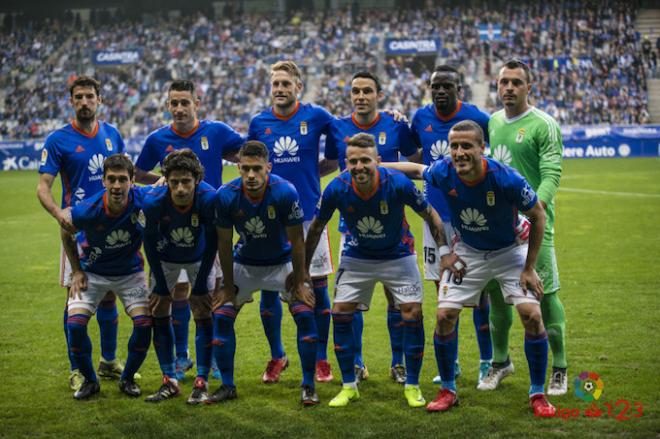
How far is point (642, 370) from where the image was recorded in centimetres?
677

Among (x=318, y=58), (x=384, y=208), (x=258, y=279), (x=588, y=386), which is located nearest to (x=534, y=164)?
(x=384, y=208)

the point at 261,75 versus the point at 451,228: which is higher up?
the point at 261,75

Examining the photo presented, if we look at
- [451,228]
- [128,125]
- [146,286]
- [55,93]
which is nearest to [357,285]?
[451,228]

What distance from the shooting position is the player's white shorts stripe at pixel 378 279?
630 centimetres

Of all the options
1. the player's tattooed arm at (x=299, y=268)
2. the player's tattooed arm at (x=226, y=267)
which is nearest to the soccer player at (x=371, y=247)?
the player's tattooed arm at (x=299, y=268)

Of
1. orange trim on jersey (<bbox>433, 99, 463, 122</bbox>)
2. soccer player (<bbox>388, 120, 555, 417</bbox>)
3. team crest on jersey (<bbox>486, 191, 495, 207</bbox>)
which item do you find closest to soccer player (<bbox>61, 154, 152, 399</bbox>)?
soccer player (<bbox>388, 120, 555, 417</bbox>)

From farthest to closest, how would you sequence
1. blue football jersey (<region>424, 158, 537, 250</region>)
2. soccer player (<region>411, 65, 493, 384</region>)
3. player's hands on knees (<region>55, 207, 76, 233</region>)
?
soccer player (<region>411, 65, 493, 384</region>) < player's hands on knees (<region>55, 207, 76, 233</region>) < blue football jersey (<region>424, 158, 537, 250</region>)

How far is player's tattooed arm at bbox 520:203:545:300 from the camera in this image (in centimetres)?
579

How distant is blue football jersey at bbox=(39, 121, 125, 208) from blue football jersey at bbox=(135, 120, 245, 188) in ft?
1.43

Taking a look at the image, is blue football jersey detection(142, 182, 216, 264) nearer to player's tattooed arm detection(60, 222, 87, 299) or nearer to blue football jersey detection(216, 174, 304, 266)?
blue football jersey detection(216, 174, 304, 266)

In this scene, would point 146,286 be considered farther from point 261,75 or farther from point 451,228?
point 261,75

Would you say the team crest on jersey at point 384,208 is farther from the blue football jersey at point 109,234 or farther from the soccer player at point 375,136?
the blue football jersey at point 109,234

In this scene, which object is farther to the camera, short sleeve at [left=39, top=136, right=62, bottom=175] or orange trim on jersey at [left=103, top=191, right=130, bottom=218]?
short sleeve at [left=39, top=136, right=62, bottom=175]

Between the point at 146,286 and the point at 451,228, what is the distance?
8.52 feet
